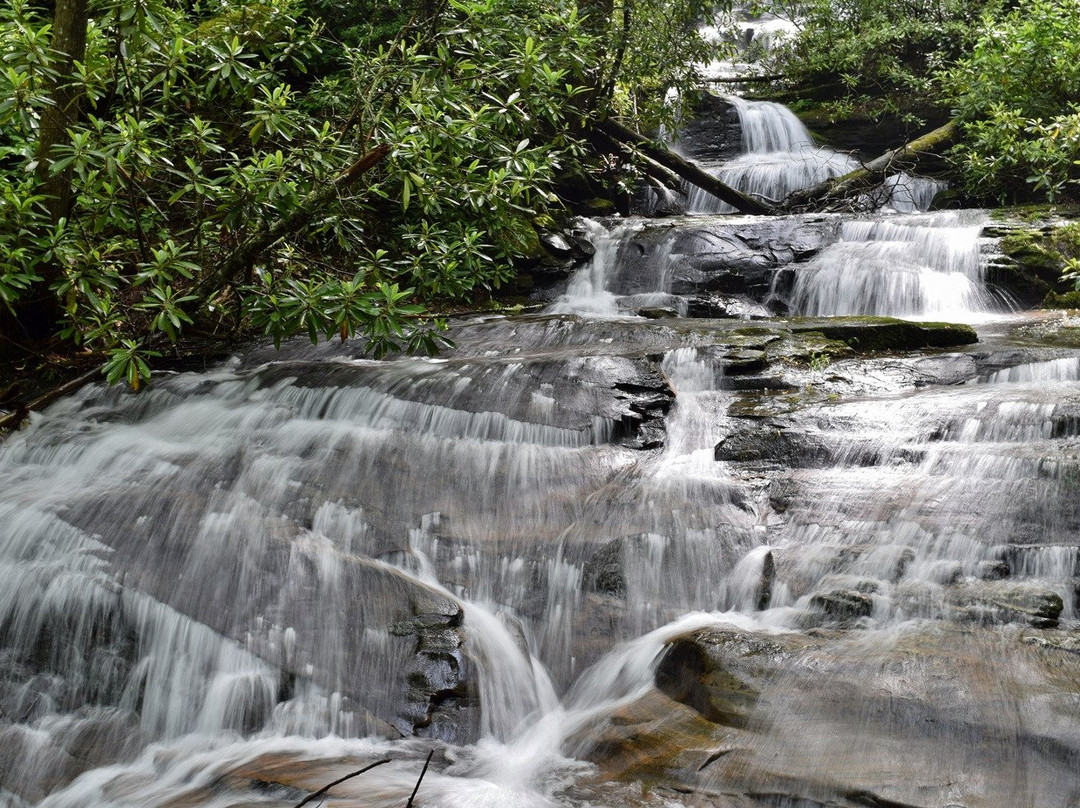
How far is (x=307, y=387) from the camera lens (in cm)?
672

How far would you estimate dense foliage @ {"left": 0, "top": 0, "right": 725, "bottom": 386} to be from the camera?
235 inches

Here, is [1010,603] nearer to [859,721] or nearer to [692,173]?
[859,721]

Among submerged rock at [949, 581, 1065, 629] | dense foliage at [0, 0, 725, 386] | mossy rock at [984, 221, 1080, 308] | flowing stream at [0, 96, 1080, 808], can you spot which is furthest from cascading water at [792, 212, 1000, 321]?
submerged rock at [949, 581, 1065, 629]

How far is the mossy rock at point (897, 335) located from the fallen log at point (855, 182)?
527cm

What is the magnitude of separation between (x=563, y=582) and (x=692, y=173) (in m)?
8.87

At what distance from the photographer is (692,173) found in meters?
12.1

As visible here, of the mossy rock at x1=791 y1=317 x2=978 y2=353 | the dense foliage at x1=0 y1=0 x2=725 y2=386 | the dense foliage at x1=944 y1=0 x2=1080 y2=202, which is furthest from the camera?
the dense foliage at x1=944 y1=0 x2=1080 y2=202

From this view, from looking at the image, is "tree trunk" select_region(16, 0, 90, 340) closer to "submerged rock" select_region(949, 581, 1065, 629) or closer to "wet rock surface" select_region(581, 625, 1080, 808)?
"wet rock surface" select_region(581, 625, 1080, 808)

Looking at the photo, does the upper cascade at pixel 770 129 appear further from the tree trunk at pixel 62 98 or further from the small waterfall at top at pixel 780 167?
the tree trunk at pixel 62 98

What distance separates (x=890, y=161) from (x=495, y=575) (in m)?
9.98

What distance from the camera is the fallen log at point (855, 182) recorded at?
1196 centimetres

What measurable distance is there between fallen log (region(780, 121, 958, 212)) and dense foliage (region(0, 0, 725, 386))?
435 centimetres

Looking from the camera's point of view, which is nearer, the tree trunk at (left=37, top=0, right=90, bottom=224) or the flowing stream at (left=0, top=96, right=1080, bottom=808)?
the flowing stream at (left=0, top=96, right=1080, bottom=808)

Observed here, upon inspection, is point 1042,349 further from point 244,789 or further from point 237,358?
point 237,358
